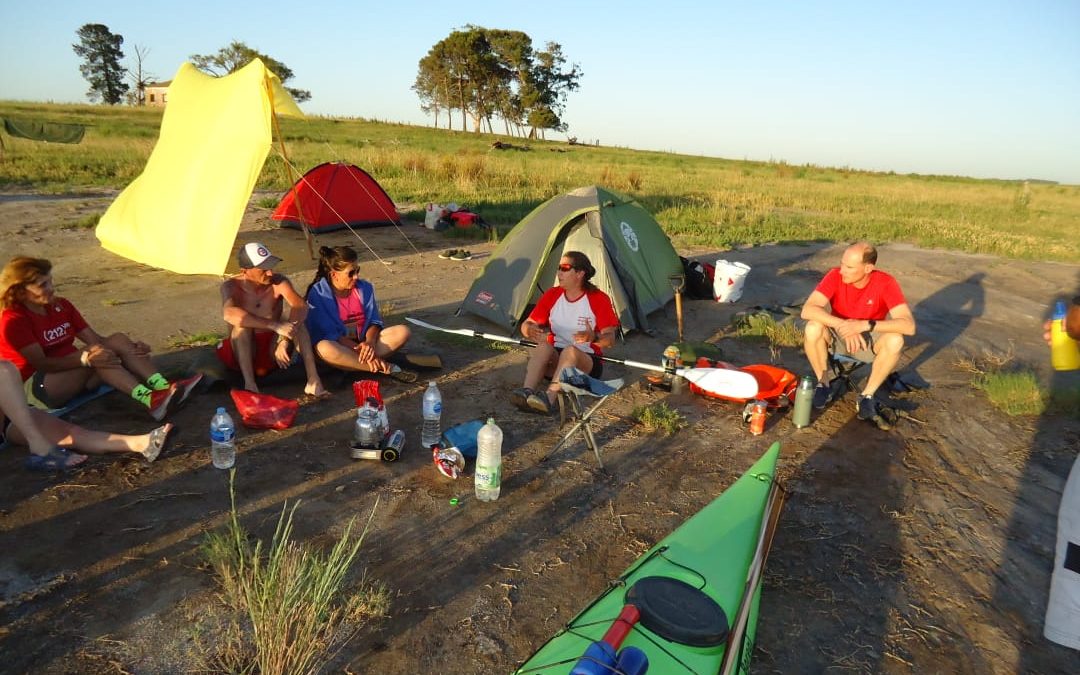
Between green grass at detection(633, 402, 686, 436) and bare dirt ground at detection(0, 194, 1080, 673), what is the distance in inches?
3.7

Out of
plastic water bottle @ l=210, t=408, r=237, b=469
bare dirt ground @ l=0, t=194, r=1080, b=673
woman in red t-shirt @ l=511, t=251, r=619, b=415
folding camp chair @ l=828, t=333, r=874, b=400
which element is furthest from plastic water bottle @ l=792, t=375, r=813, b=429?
plastic water bottle @ l=210, t=408, r=237, b=469

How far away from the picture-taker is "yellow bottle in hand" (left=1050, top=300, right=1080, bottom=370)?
3.94 m

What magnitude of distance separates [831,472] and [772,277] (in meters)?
6.54

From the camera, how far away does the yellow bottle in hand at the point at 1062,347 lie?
394 cm

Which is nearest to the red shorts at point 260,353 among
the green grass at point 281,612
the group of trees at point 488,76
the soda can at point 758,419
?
the green grass at point 281,612

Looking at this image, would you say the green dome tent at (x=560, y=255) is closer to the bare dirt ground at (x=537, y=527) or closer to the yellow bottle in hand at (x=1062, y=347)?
the bare dirt ground at (x=537, y=527)

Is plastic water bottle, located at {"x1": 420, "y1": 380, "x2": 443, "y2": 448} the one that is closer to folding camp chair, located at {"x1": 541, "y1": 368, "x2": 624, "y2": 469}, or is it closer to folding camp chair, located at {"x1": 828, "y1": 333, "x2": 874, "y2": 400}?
folding camp chair, located at {"x1": 541, "y1": 368, "x2": 624, "y2": 469}

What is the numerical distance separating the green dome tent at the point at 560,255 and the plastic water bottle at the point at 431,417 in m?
2.80

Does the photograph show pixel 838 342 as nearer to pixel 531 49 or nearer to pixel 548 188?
pixel 548 188

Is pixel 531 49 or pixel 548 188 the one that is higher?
pixel 531 49

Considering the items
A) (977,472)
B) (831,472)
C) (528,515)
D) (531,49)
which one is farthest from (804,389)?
(531,49)

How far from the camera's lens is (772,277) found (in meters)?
10.8

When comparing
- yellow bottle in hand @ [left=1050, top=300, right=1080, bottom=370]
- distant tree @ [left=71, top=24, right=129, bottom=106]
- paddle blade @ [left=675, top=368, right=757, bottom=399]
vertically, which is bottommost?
paddle blade @ [left=675, top=368, right=757, bottom=399]

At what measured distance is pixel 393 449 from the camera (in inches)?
177
